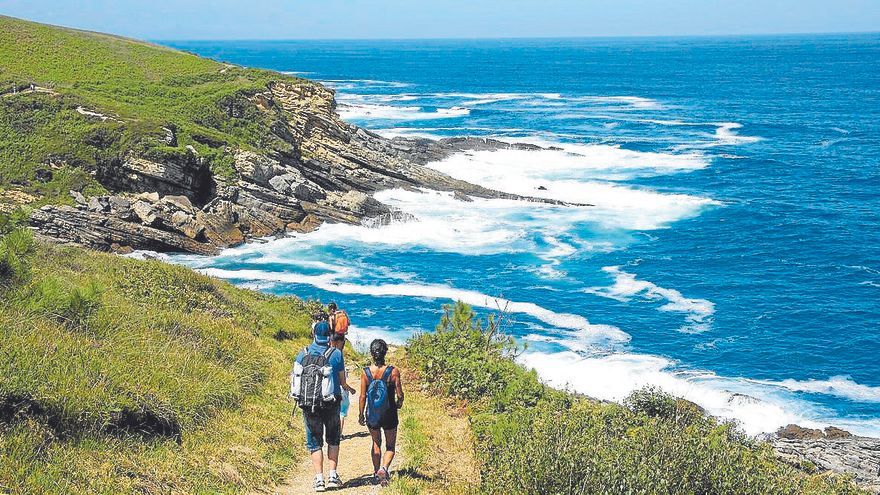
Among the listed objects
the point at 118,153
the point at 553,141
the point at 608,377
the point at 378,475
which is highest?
the point at 553,141

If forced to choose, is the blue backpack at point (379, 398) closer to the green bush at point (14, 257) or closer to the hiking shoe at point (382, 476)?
the hiking shoe at point (382, 476)

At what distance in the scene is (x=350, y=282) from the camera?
35.2 metres

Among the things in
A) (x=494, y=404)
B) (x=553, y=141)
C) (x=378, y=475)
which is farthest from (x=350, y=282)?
(x=553, y=141)

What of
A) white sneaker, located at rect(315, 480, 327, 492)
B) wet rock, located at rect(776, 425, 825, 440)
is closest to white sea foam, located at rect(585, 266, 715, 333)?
wet rock, located at rect(776, 425, 825, 440)

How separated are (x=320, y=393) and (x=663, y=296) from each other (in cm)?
2814

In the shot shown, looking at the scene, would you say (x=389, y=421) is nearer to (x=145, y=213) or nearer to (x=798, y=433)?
(x=798, y=433)

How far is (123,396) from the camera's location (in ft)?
28.9

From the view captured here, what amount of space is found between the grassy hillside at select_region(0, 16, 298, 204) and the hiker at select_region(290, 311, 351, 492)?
30887mm

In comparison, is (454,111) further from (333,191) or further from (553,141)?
(333,191)

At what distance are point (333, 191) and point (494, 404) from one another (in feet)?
118

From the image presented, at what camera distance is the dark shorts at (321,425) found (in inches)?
336

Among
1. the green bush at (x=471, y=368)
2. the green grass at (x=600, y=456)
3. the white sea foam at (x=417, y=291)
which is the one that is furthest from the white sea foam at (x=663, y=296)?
the green grass at (x=600, y=456)

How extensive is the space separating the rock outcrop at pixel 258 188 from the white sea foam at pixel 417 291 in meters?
3.79

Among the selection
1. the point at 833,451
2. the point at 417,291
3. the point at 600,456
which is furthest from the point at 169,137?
the point at 600,456
